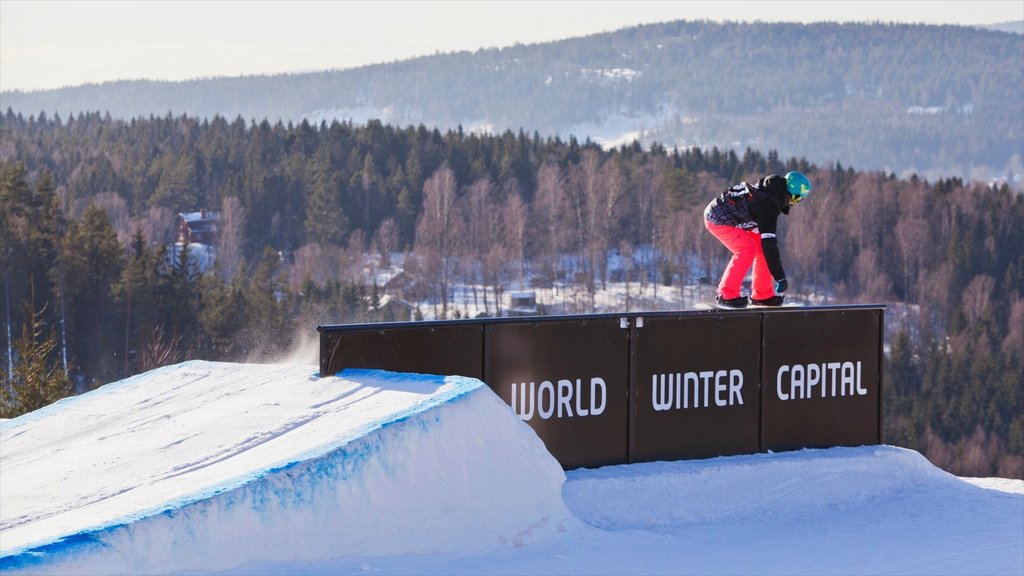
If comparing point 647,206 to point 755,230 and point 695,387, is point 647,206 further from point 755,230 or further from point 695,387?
point 695,387

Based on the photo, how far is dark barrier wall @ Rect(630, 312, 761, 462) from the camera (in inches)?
365

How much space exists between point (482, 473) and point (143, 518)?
200 cm

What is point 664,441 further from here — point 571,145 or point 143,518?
point 571,145

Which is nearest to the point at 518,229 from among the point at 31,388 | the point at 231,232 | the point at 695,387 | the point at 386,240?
the point at 386,240

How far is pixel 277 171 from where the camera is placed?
131 meters

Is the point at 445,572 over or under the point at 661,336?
under

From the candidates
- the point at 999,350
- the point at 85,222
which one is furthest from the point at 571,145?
→ the point at 85,222

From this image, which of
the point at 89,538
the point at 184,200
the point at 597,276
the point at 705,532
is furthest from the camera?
the point at 184,200

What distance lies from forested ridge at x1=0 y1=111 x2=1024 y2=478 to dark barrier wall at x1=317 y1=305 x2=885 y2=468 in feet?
201

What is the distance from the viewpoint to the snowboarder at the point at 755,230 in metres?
10.2

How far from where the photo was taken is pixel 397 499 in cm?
695

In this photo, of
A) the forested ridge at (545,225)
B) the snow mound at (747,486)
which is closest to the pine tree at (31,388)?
the snow mound at (747,486)

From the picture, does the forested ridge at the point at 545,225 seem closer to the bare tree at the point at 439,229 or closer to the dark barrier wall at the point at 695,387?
the bare tree at the point at 439,229

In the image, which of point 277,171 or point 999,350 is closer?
point 999,350
